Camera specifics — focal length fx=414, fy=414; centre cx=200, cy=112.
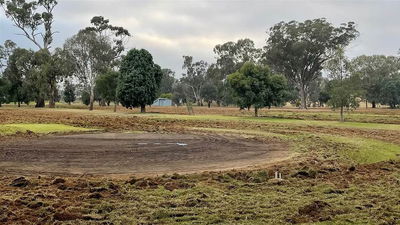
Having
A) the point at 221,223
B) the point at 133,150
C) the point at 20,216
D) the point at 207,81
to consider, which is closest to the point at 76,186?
the point at 20,216

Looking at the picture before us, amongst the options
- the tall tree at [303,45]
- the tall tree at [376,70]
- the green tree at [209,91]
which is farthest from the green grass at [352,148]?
the green tree at [209,91]

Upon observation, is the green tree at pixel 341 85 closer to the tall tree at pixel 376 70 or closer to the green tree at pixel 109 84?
the green tree at pixel 109 84

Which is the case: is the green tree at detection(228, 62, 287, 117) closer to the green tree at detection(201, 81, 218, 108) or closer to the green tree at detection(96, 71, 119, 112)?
the green tree at detection(96, 71, 119, 112)

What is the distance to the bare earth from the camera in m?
13.5

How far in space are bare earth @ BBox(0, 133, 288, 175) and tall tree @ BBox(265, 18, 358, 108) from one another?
217ft

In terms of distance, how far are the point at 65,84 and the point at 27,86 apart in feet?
27.3

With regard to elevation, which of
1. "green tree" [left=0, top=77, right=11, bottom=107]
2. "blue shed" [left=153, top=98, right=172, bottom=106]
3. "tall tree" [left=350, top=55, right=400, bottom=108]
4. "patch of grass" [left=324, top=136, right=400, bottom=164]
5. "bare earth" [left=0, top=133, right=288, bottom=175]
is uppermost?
"tall tree" [left=350, top=55, right=400, bottom=108]

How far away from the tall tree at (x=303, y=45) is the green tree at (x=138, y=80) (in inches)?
1268

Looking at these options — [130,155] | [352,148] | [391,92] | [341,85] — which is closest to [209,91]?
[391,92]

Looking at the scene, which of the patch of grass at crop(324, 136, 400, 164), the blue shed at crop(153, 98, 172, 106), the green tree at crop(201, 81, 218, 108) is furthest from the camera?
the blue shed at crop(153, 98, 172, 106)

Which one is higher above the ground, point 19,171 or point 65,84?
point 65,84

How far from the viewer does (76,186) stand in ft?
34.5

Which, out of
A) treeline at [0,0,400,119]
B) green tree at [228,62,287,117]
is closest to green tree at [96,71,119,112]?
treeline at [0,0,400,119]

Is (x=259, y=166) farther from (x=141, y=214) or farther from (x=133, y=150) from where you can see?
(x=141, y=214)
